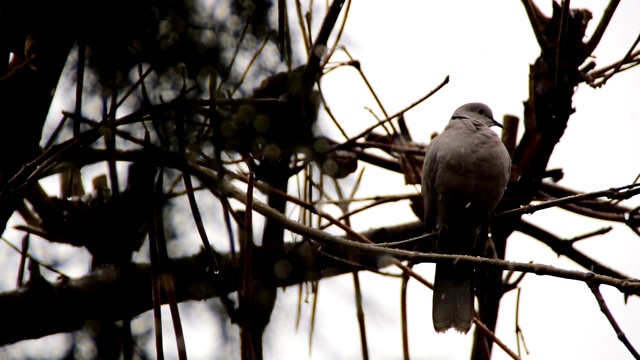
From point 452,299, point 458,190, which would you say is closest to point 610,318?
point 452,299

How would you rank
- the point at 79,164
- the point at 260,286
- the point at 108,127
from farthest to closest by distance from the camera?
the point at 260,286, the point at 79,164, the point at 108,127

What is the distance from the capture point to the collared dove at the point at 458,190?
8.80ft

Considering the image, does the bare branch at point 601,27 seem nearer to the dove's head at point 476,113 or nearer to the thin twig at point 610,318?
the dove's head at point 476,113

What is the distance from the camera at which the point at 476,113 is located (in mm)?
3506

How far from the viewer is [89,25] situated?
1195 millimetres

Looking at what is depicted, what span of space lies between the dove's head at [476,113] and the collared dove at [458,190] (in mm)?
344

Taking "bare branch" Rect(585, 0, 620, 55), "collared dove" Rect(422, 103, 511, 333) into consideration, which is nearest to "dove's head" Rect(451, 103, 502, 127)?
"collared dove" Rect(422, 103, 511, 333)

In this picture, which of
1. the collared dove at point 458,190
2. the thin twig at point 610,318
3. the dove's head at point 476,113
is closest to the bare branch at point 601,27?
the collared dove at point 458,190

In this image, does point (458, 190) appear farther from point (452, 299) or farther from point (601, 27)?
point (601, 27)

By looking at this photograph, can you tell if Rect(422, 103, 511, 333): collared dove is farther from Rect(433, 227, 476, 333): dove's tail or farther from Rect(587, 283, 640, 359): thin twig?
Rect(587, 283, 640, 359): thin twig

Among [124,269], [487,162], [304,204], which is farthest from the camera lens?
[487,162]

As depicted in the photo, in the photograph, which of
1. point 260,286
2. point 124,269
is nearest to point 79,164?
point 124,269

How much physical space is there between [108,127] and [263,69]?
50 centimetres

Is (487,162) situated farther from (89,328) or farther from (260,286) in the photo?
(89,328)
